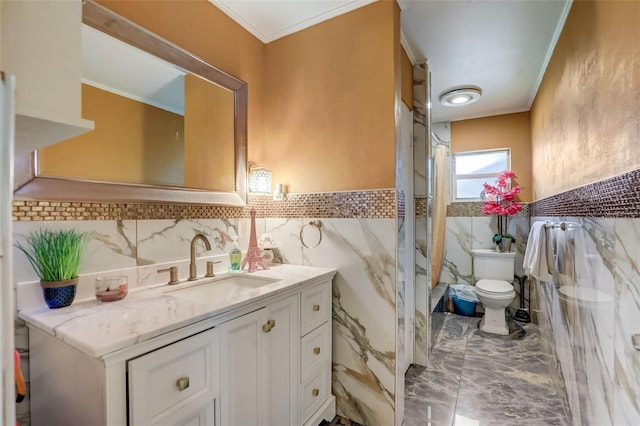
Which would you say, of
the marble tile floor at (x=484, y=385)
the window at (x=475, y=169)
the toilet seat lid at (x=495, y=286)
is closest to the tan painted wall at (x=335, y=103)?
the marble tile floor at (x=484, y=385)

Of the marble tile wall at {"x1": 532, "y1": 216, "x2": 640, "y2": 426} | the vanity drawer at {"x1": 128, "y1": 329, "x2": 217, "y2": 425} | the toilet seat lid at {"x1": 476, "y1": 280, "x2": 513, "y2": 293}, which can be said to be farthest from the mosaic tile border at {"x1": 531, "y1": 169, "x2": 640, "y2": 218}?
the vanity drawer at {"x1": 128, "y1": 329, "x2": 217, "y2": 425}

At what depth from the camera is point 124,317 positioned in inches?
36.5

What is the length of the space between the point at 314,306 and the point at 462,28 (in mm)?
2093

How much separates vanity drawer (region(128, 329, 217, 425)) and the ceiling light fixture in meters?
3.06

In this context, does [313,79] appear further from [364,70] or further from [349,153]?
[349,153]

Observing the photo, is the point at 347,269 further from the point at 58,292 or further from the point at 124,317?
the point at 58,292

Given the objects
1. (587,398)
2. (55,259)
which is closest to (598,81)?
(587,398)

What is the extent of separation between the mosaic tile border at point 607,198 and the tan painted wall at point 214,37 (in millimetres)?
1838

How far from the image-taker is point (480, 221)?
358 centimetres

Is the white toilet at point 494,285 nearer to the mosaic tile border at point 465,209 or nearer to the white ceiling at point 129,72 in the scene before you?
the mosaic tile border at point 465,209

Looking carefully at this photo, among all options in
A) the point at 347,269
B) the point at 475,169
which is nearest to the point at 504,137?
the point at 475,169

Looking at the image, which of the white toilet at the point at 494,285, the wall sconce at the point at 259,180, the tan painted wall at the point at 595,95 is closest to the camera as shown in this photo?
the tan painted wall at the point at 595,95

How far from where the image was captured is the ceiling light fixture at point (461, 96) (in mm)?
2816

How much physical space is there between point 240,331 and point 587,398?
5.50 feet
